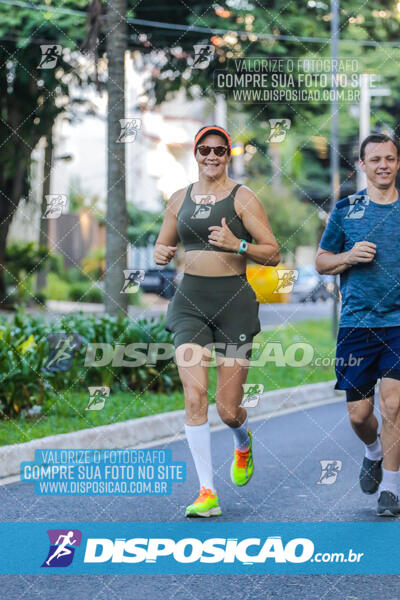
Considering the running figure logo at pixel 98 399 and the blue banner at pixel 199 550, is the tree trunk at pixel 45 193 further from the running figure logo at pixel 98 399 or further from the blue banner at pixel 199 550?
the blue banner at pixel 199 550

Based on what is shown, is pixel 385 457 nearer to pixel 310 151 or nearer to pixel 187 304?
pixel 187 304

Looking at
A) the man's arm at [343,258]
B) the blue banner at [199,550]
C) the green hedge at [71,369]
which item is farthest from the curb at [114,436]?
the man's arm at [343,258]

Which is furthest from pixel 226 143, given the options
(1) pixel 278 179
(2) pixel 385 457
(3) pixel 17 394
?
(1) pixel 278 179

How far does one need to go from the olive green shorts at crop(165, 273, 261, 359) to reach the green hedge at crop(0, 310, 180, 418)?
351 cm

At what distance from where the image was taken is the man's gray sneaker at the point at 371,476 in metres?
5.75

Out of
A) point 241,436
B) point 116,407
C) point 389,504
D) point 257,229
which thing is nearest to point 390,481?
point 389,504

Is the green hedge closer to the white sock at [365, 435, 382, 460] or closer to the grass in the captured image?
the grass

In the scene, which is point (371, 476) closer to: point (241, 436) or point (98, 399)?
point (241, 436)

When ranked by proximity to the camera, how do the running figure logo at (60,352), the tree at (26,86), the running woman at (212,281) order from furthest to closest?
1. the tree at (26,86)
2. the running figure logo at (60,352)
3. the running woman at (212,281)

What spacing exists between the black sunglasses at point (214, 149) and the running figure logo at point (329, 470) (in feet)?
7.67

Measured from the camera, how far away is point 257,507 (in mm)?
5984

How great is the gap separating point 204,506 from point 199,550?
68cm

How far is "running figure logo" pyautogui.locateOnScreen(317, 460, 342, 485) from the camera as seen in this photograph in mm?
6621

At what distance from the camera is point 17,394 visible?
8703 millimetres
